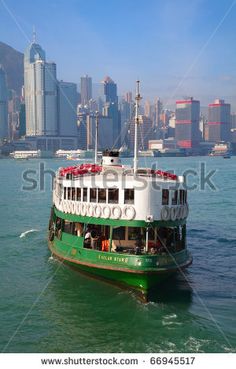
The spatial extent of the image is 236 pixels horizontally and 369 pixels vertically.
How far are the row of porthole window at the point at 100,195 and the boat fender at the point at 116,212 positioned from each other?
30 cm

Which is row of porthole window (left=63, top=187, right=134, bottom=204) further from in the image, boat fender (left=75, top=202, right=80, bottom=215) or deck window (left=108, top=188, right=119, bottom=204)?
boat fender (left=75, top=202, right=80, bottom=215)

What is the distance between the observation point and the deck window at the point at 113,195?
22047mm

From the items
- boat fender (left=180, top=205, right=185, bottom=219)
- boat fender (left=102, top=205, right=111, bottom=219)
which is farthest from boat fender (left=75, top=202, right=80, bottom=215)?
boat fender (left=180, top=205, right=185, bottom=219)

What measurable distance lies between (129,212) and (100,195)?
6.38ft

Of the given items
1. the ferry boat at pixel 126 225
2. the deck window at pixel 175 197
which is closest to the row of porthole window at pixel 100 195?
the ferry boat at pixel 126 225

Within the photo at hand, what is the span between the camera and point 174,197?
22703 millimetres

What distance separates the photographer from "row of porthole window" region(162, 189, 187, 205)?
22.1 metres

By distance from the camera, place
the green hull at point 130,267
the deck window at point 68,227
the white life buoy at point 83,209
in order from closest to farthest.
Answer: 1. the green hull at point 130,267
2. the white life buoy at point 83,209
3. the deck window at point 68,227

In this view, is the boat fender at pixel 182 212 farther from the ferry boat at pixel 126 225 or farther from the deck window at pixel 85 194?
the deck window at pixel 85 194

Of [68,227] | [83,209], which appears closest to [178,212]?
[83,209]

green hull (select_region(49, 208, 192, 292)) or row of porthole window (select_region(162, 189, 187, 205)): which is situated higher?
row of porthole window (select_region(162, 189, 187, 205))
